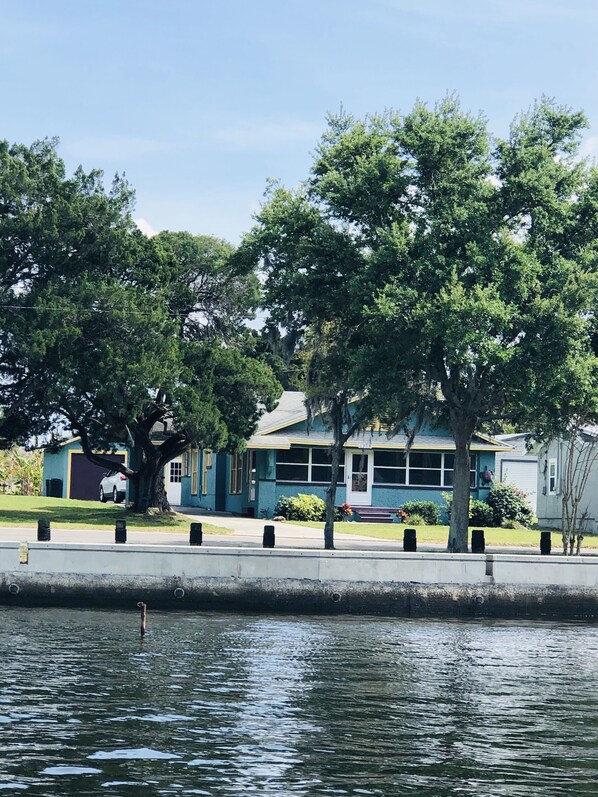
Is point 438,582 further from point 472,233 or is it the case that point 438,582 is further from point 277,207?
point 277,207

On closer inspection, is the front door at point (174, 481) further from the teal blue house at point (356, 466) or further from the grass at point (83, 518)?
the grass at point (83, 518)

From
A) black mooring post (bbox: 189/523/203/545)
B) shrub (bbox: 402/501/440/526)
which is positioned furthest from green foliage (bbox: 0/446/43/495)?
black mooring post (bbox: 189/523/203/545)

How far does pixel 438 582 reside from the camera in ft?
91.4

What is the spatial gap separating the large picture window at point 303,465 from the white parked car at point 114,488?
12.0m

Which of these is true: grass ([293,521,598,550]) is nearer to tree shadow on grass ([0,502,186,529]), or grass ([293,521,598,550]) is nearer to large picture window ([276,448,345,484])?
large picture window ([276,448,345,484])

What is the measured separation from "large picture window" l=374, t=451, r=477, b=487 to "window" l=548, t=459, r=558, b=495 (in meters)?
3.52

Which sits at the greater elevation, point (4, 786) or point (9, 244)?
point (9, 244)

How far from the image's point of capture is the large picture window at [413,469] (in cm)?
5406

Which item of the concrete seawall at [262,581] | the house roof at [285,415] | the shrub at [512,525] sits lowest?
the concrete seawall at [262,581]

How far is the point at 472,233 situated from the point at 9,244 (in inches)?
681

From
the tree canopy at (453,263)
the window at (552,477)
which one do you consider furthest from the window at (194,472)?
the tree canopy at (453,263)

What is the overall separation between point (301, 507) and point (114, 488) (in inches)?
580

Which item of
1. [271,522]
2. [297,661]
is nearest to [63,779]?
[297,661]

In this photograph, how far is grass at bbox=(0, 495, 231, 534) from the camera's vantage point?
42.1 m
